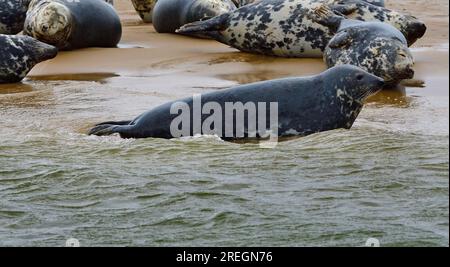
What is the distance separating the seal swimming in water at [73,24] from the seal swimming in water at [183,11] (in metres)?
0.88

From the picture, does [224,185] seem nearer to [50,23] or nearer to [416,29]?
[416,29]

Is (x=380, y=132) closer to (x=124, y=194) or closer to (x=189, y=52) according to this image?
(x=124, y=194)

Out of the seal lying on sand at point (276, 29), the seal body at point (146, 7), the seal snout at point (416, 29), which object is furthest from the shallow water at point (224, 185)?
the seal body at point (146, 7)

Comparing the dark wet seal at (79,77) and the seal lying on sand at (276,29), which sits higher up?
the seal lying on sand at (276,29)

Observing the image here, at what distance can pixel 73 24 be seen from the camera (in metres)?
10.4

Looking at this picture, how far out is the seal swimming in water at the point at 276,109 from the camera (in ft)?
21.4

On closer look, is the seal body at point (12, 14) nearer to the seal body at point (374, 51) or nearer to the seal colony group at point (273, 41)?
the seal colony group at point (273, 41)

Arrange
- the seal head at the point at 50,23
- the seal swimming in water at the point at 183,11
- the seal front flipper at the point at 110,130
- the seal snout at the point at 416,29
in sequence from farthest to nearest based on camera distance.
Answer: the seal swimming in water at the point at 183,11 → the seal head at the point at 50,23 → the seal snout at the point at 416,29 → the seal front flipper at the point at 110,130

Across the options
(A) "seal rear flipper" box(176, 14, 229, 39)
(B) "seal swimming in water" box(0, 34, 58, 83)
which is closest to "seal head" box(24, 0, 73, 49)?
(B) "seal swimming in water" box(0, 34, 58, 83)

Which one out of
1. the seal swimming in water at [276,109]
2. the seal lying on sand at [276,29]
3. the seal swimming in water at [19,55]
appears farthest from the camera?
the seal lying on sand at [276,29]

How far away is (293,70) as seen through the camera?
914 centimetres

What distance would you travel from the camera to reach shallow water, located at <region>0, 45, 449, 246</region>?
181 inches

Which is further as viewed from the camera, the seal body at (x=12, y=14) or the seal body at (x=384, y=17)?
the seal body at (x=12, y=14)

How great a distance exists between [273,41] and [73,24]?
6.39ft
